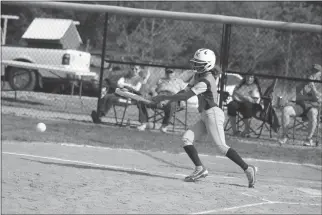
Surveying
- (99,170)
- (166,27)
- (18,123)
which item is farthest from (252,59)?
(99,170)

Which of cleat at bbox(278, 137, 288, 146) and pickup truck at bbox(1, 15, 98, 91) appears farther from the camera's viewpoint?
pickup truck at bbox(1, 15, 98, 91)

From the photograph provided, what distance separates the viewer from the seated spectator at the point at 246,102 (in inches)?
626

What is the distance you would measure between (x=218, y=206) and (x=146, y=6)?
24.9 metres

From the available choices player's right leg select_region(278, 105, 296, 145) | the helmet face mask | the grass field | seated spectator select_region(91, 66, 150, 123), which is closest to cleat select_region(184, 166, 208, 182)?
the grass field

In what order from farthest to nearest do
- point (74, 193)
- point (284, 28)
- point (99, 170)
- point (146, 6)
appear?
point (146, 6)
point (284, 28)
point (99, 170)
point (74, 193)

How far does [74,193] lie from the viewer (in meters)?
8.13

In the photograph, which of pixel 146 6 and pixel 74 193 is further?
pixel 146 6

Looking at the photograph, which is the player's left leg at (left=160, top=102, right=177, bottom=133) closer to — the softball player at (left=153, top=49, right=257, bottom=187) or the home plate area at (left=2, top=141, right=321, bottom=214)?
the home plate area at (left=2, top=141, right=321, bottom=214)

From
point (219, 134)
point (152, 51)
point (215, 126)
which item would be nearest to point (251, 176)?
point (219, 134)

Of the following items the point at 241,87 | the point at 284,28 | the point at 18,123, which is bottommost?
the point at 18,123

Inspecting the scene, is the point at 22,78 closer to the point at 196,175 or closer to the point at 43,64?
the point at 43,64

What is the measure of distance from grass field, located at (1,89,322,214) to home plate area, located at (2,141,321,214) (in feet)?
0.04

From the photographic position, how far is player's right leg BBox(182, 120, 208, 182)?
9.88 metres

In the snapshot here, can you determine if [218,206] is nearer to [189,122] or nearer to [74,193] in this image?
[74,193]
